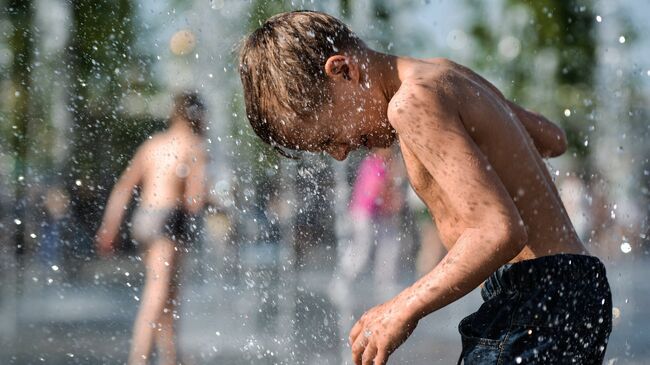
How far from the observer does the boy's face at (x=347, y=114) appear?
2.23 m

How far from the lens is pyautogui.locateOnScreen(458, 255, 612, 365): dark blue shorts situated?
2045 mm

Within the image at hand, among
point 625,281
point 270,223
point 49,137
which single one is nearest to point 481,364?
point 270,223

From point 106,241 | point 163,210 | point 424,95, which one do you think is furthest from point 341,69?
point 106,241

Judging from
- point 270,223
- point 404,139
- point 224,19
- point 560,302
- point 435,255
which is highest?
point 224,19

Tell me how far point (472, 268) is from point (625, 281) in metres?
11.0

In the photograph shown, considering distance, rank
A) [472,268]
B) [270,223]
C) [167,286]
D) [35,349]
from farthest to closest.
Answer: [270,223]
[35,349]
[167,286]
[472,268]

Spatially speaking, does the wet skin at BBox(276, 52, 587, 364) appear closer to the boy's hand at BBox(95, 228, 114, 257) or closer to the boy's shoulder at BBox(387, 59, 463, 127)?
the boy's shoulder at BBox(387, 59, 463, 127)

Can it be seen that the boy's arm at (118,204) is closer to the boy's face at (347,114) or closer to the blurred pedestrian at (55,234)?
the boy's face at (347,114)

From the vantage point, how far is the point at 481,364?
205 cm

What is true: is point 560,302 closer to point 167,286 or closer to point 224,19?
point 167,286

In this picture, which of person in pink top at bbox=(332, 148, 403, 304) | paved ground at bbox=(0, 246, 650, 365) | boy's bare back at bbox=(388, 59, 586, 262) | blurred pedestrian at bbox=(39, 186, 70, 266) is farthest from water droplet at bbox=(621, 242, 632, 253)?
boy's bare back at bbox=(388, 59, 586, 262)

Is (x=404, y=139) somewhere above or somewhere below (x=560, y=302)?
above

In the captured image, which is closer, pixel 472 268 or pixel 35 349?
pixel 472 268

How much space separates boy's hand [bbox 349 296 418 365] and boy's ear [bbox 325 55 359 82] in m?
0.52
